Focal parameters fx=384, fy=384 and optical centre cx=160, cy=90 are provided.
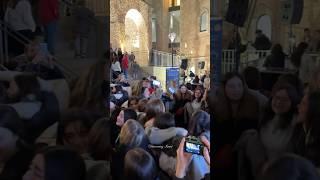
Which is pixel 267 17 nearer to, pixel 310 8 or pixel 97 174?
pixel 310 8

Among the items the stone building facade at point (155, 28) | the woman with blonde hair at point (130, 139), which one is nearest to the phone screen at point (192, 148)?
the woman with blonde hair at point (130, 139)

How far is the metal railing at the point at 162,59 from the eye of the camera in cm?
1137

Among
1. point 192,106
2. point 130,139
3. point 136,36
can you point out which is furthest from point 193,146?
point 136,36

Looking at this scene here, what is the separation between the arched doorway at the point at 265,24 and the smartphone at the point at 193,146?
148 centimetres

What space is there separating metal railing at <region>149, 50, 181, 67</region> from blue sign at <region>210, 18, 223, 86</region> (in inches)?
342

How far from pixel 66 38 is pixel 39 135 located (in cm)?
72

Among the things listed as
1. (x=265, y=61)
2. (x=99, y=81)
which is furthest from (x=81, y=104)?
(x=265, y=61)

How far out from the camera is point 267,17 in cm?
238

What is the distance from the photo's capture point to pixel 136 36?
45.3ft

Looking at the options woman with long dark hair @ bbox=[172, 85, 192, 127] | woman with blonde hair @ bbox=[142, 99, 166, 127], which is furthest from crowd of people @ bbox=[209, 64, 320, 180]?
woman with long dark hair @ bbox=[172, 85, 192, 127]

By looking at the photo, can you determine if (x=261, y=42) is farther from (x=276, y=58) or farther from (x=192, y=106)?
(x=192, y=106)

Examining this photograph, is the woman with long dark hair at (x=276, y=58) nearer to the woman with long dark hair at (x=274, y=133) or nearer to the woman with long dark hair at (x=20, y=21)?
the woman with long dark hair at (x=274, y=133)

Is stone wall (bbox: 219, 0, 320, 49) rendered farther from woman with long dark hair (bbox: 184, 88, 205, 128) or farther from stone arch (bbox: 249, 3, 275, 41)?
woman with long dark hair (bbox: 184, 88, 205, 128)

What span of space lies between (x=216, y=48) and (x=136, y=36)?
11.5m
